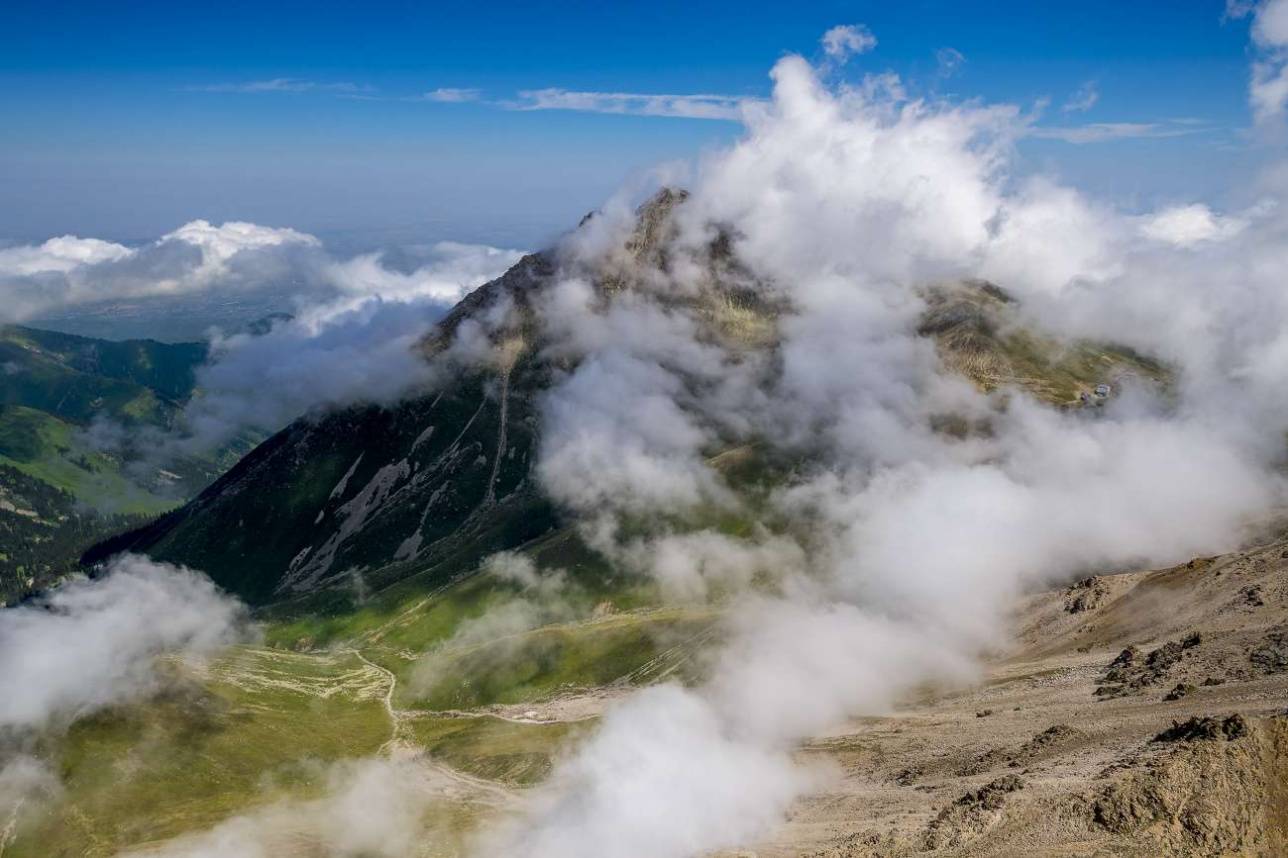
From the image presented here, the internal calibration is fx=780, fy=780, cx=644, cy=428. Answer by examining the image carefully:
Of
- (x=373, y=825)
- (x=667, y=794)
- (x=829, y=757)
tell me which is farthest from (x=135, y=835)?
(x=829, y=757)

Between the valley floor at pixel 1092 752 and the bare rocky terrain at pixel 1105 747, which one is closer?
the bare rocky terrain at pixel 1105 747

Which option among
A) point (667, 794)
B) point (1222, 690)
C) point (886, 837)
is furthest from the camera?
point (667, 794)

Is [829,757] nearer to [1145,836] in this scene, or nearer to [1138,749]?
[1138,749]

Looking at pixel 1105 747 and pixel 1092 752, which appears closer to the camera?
pixel 1092 752

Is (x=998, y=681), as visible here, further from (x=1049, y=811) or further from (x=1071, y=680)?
(x=1049, y=811)

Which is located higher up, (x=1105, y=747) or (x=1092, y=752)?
(x=1105, y=747)

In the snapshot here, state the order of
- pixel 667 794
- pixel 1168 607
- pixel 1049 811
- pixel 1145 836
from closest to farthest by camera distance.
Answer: pixel 1145 836, pixel 1049 811, pixel 667 794, pixel 1168 607

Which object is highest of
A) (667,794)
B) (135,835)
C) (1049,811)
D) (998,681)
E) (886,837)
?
(1049,811)

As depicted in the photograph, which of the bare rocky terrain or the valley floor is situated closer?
the bare rocky terrain

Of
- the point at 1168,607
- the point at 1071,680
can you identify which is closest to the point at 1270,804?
the point at 1071,680

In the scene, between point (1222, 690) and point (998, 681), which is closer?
point (1222, 690)

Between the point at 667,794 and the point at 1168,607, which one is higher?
the point at 1168,607
